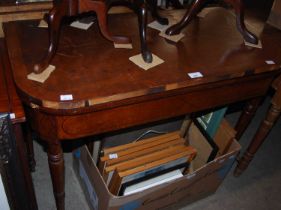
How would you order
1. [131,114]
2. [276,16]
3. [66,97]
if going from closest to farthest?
[66,97]
[131,114]
[276,16]

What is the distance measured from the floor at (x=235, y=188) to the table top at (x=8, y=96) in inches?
27.4

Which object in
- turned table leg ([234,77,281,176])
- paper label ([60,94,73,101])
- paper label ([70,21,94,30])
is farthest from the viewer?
turned table leg ([234,77,281,176])

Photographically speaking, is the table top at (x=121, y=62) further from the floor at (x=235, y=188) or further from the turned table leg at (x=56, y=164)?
the floor at (x=235, y=188)

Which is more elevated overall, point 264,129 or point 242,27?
point 242,27

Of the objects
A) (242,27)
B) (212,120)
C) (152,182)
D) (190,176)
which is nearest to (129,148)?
(152,182)

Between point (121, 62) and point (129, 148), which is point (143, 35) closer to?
point (121, 62)

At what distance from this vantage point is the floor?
1404 millimetres

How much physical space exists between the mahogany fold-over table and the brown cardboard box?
0.67 ft

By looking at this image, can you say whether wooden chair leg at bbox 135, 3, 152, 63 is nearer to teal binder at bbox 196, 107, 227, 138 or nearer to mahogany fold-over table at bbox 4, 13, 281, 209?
mahogany fold-over table at bbox 4, 13, 281, 209

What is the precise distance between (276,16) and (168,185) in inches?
35.0

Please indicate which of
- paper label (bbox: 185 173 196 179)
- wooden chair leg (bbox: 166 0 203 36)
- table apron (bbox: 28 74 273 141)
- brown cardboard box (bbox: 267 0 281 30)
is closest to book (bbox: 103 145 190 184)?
paper label (bbox: 185 173 196 179)

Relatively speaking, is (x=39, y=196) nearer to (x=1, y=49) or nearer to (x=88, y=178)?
(x=88, y=178)

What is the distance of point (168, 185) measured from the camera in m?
1.13

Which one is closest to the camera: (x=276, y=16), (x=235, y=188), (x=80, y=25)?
(x=80, y=25)
